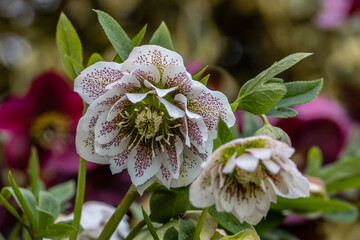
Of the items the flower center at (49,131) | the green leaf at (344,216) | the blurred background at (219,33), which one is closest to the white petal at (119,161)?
the green leaf at (344,216)

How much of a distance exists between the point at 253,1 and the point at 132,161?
3.90 ft

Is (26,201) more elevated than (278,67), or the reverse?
(278,67)

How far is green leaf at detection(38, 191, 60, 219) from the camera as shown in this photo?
397 mm

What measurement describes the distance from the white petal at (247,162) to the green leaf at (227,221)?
0.23 feet

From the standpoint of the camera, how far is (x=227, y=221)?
353 mm

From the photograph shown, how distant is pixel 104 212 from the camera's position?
0.48 metres

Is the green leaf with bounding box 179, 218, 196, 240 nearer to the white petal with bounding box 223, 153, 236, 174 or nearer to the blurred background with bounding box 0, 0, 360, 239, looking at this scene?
the white petal with bounding box 223, 153, 236, 174

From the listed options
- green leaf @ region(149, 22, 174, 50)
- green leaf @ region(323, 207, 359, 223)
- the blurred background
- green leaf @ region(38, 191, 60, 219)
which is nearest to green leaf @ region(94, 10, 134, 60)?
green leaf @ region(149, 22, 174, 50)

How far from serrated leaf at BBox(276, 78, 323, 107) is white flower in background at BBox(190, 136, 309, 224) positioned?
2.8 inches

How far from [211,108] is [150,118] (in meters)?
0.04

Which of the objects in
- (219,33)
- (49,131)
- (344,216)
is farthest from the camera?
(219,33)

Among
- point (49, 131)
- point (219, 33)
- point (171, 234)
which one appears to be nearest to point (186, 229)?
point (171, 234)

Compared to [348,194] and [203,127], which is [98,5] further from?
[203,127]

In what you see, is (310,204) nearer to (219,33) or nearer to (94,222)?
(94,222)
